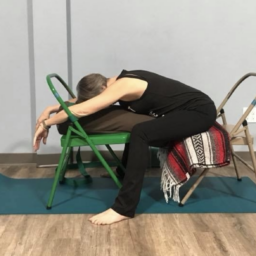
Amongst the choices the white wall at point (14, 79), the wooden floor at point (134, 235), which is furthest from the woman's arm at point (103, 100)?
the white wall at point (14, 79)

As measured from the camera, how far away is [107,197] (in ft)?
8.05

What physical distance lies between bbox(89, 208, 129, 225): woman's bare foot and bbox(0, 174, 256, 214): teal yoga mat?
126 mm

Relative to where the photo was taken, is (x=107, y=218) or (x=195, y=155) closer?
(x=107, y=218)

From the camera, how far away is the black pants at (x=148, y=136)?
211cm

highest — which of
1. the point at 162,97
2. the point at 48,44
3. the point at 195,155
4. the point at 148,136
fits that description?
the point at 48,44

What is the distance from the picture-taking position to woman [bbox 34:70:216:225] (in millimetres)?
2117

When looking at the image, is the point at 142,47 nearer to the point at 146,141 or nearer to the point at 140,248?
the point at 146,141

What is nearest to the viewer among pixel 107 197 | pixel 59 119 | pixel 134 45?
pixel 59 119

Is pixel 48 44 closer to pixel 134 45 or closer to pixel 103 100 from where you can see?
pixel 134 45

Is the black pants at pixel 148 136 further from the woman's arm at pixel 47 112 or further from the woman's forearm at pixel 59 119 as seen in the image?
the woman's arm at pixel 47 112

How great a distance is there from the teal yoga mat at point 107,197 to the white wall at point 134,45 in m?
0.58

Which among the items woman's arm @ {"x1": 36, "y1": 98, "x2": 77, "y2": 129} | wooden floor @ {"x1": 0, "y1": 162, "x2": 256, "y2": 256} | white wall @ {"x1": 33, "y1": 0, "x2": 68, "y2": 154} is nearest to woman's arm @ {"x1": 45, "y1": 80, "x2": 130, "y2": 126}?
woman's arm @ {"x1": 36, "y1": 98, "x2": 77, "y2": 129}

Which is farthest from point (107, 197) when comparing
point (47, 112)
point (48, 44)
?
point (48, 44)

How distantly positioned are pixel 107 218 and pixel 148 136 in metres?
0.48
